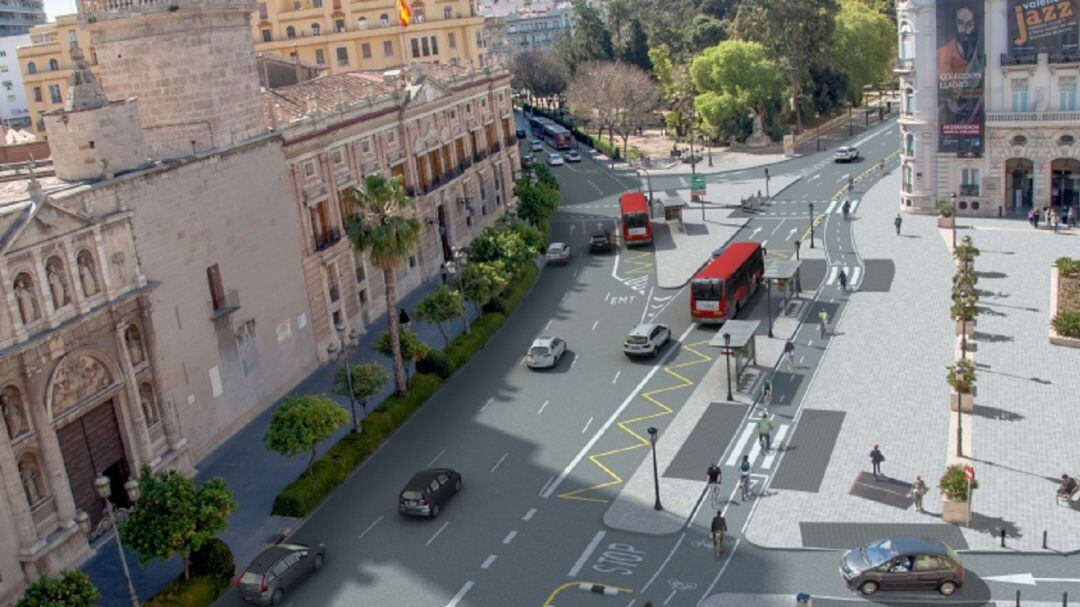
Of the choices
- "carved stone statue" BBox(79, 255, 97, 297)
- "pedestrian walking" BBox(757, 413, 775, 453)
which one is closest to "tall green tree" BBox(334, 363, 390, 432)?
"carved stone statue" BBox(79, 255, 97, 297)

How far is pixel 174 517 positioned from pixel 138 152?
55.0ft

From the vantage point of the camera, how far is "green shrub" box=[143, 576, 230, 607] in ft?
110

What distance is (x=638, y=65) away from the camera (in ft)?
485

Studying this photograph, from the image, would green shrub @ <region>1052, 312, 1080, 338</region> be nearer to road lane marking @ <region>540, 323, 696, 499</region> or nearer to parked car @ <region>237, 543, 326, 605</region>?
road lane marking @ <region>540, 323, 696, 499</region>

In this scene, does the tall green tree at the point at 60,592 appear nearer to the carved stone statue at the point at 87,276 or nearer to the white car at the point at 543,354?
the carved stone statue at the point at 87,276

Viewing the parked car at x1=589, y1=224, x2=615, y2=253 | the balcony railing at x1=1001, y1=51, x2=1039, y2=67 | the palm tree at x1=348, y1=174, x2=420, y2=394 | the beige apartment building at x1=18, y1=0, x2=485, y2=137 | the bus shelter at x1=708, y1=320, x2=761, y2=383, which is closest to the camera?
the palm tree at x1=348, y1=174, x2=420, y2=394

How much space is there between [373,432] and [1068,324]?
33013mm

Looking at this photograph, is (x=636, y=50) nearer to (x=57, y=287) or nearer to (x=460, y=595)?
(x=57, y=287)

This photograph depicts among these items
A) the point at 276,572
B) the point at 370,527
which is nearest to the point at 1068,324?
the point at 370,527

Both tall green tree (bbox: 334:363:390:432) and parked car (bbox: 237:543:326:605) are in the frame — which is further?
tall green tree (bbox: 334:363:390:432)

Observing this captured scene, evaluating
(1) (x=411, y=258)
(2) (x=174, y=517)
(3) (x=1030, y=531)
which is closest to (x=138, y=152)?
(2) (x=174, y=517)

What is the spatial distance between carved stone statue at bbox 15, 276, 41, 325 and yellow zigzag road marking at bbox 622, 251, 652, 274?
42485 millimetres

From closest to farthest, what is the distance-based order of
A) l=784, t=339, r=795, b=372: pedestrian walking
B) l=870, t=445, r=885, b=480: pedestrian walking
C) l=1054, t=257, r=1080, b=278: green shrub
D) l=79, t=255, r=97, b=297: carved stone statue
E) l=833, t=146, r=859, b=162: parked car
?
l=79, t=255, r=97, b=297: carved stone statue → l=870, t=445, r=885, b=480: pedestrian walking → l=784, t=339, r=795, b=372: pedestrian walking → l=1054, t=257, r=1080, b=278: green shrub → l=833, t=146, r=859, b=162: parked car

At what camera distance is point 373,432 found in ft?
150
